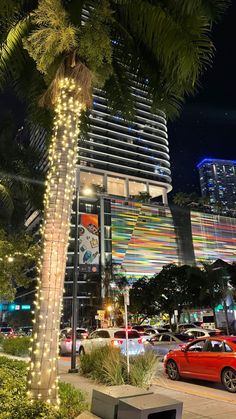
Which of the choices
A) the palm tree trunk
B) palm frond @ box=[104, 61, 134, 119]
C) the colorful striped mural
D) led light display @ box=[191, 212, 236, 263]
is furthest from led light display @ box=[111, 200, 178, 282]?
the palm tree trunk

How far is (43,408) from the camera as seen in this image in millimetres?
4980

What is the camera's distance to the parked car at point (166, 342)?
20.1 meters

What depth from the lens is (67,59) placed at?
23.7ft

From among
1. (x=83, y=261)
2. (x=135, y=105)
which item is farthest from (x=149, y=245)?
(x=135, y=105)

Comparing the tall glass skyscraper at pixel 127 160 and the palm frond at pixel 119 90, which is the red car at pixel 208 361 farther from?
the tall glass skyscraper at pixel 127 160

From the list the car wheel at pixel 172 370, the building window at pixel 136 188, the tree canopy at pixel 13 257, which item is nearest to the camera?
the car wheel at pixel 172 370

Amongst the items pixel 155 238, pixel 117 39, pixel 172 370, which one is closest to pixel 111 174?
pixel 155 238

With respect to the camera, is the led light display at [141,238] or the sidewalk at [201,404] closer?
the sidewalk at [201,404]

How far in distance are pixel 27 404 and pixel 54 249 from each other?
88.3 inches

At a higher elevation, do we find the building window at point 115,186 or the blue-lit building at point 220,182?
the blue-lit building at point 220,182

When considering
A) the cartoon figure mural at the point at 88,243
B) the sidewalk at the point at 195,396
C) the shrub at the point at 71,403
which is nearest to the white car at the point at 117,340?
the sidewalk at the point at 195,396

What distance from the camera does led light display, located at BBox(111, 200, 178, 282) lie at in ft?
352

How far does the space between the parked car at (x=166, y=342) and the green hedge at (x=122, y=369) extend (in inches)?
346

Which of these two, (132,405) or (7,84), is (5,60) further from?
(132,405)
